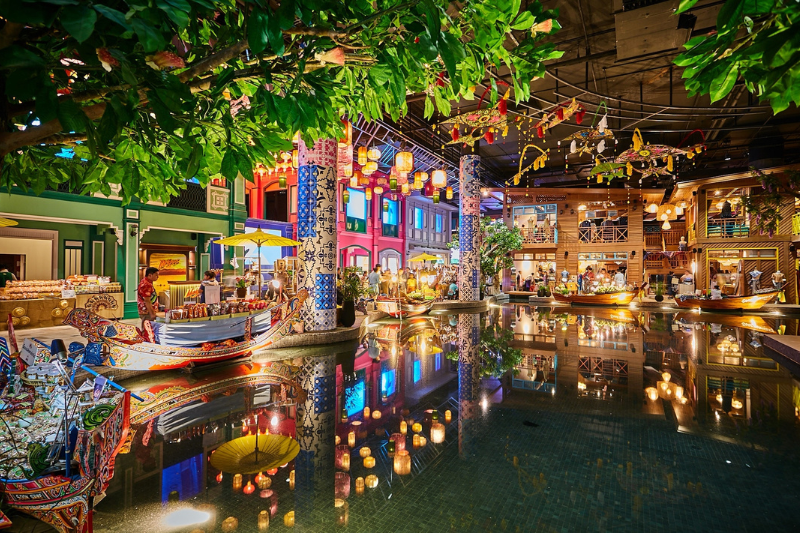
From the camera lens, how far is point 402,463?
295 centimetres

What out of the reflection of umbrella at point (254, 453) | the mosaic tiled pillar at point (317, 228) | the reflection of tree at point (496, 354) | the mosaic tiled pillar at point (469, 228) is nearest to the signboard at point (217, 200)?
the mosaic tiled pillar at point (317, 228)

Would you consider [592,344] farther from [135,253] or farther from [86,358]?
[135,253]

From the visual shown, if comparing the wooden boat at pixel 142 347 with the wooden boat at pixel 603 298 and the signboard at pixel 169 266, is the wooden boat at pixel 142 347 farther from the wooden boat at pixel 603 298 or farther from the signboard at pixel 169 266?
the wooden boat at pixel 603 298

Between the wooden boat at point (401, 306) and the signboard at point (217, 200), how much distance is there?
252 inches

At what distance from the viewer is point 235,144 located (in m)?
1.82

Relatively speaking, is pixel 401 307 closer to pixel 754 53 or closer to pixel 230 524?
pixel 230 524

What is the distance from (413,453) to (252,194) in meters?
15.6

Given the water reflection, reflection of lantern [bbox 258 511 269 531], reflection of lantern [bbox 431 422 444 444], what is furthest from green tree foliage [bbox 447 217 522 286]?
reflection of lantern [bbox 258 511 269 531]

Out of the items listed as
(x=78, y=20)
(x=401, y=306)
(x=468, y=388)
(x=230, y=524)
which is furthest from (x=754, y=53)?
(x=401, y=306)

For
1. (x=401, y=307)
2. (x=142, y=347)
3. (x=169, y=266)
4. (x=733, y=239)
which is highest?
(x=733, y=239)

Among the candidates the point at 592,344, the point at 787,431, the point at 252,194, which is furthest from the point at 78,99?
the point at 252,194

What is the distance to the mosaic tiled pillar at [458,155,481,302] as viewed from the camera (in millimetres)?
14797

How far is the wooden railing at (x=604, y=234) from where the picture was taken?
21.7m

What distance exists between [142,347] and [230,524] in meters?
3.59
